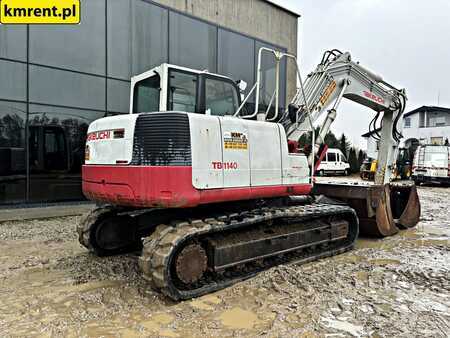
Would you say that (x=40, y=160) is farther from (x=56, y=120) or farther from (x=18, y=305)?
(x=18, y=305)

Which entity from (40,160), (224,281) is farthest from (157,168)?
(40,160)

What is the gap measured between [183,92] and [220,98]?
1.67ft

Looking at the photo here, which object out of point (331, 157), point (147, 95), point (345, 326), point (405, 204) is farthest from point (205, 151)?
point (331, 157)

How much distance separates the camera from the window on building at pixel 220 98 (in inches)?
183

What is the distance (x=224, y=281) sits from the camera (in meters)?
4.27

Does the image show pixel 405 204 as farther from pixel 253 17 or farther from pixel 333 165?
pixel 333 165

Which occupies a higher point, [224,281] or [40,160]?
[40,160]

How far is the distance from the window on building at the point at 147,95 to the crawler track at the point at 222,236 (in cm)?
171

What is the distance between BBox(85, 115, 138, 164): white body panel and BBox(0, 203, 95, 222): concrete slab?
16.6 ft

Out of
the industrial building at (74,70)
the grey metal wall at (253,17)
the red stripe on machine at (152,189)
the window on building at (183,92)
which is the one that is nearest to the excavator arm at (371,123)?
the window on building at (183,92)

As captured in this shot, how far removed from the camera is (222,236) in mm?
4477

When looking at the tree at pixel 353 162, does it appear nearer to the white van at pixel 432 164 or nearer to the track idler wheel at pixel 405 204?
the white van at pixel 432 164

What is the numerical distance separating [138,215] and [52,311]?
1.84 metres

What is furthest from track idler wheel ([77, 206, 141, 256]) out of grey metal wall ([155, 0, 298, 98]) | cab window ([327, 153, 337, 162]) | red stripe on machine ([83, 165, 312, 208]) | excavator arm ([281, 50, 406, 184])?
cab window ([327, 153, 337, 162])
